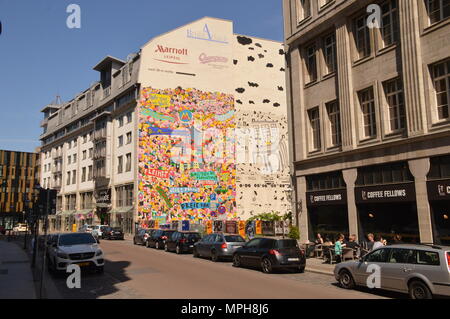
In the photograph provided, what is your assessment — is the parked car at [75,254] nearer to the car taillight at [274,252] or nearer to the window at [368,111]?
the car taillight at [274,252]

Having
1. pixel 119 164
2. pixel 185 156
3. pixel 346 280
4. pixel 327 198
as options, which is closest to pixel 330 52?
pixel 327 198

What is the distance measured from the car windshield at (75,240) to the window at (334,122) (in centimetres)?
1419

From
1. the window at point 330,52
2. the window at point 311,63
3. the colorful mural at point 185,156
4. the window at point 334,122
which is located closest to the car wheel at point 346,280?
the window at point 334,122

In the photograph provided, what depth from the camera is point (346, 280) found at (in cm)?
1316

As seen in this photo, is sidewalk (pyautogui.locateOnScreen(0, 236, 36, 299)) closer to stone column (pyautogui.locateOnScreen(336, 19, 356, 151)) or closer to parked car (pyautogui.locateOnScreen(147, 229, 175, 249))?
parked car (pyautogui.locateOnScreen(147, 229, 175, 249))

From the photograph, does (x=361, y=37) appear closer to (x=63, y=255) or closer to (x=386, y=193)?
(x=386, y=193)

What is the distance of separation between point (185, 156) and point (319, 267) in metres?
34.4

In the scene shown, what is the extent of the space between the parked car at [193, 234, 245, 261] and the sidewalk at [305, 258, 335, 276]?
379 centimetres

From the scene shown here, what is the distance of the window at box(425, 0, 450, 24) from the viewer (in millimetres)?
17541

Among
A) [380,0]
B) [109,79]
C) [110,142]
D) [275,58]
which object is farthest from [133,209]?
[380,0]

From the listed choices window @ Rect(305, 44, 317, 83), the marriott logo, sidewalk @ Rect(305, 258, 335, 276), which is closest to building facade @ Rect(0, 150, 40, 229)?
the marriott logo

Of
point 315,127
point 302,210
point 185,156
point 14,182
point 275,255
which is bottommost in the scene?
point 275,255

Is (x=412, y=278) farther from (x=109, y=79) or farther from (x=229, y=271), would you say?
(x=109, y=79)
